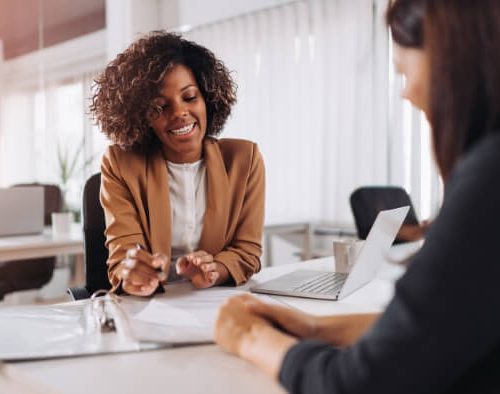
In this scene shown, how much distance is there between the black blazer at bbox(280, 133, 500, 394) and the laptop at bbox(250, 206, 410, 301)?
569mm

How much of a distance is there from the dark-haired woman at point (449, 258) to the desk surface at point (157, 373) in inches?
5.1

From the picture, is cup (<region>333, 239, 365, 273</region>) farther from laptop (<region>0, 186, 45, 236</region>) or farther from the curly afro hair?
laptop (<region>0, 186, 45, 236</region>)

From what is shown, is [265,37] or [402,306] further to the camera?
[265,37]

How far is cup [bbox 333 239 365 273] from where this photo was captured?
1.48 m

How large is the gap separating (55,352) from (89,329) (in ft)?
0.41

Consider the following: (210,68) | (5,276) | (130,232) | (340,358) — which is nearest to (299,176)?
(5,276)

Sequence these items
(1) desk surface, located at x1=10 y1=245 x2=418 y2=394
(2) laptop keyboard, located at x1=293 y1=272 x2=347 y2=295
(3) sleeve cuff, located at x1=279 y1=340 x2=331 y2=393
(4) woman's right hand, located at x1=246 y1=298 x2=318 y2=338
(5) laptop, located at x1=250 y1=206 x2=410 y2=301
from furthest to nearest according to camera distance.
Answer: (2) laptop keyboard, located at x1=293 y1=272 x2=347 y2=295 → (5) laptop, located at x1=250 y1=206 x2=410 y2=301 → (4) woman's right hand, located at x1=246 y1=298 x2=318 y2=338 → (1) desk surface, located at x1=10 y1=245 x2=418 y2=394 → (3) sleeve cuff, located at x1=279 y1=340 x2=331 y2=393

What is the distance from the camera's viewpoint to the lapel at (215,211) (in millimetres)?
1521

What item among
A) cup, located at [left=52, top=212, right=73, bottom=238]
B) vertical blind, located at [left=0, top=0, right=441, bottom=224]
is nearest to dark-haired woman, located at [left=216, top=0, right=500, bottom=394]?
cup, located at [left=52, top=212, right=73, bottom=238]

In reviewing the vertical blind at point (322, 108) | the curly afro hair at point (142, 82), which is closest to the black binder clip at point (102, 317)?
the curly afro hair at point (142, 82)

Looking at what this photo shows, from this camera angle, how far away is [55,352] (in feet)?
2.72

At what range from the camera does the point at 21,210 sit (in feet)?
9.71

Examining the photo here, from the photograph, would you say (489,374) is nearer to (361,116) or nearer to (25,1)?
(361,116)

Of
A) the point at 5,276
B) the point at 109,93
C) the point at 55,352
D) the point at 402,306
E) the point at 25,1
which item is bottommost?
the point at 5,276
